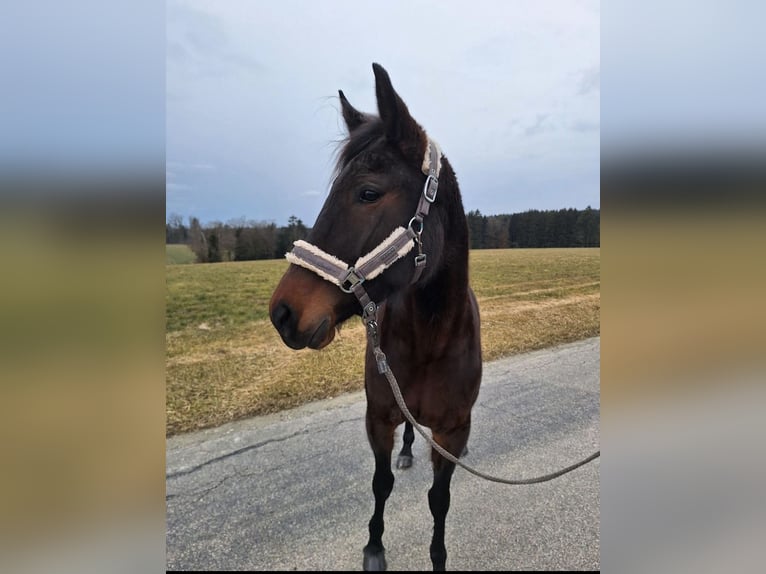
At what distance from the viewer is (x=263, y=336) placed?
7.59 m

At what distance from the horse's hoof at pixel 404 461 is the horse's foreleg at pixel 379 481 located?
3.19 feet

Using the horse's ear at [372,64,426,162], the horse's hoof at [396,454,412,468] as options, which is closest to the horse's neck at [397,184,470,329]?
the horse's ear at [372,64,426,162]

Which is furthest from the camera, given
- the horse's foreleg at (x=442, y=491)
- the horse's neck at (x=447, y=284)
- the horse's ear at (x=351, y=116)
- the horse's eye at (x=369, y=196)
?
the horse's foreleg at (x=442, y=491)

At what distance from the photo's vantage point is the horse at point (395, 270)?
5.41 feet

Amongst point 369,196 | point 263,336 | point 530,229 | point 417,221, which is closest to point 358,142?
point 369,196

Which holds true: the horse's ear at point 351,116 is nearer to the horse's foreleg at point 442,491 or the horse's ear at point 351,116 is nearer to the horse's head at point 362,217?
the horse's head at point 362,217

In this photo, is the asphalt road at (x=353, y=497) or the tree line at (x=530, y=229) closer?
the asphalt road at (x=353, y=497)

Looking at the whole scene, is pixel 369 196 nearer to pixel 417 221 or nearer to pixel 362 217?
pixel 362 217

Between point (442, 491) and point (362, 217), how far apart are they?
2.00 metres

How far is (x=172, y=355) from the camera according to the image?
6230mm

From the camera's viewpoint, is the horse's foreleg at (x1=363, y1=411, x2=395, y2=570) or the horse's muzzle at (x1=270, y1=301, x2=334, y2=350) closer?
the horse's muzzle at (x1=270, y1=301, x2=334, y2=350)

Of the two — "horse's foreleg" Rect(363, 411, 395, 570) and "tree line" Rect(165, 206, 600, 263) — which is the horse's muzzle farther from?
"tree line" Rect(165, 206, 600, 263)

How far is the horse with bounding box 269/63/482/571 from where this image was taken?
5.41ft

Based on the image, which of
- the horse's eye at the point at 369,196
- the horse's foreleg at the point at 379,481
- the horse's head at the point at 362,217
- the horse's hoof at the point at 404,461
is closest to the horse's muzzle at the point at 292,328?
the horse's head at the point at 362,217
